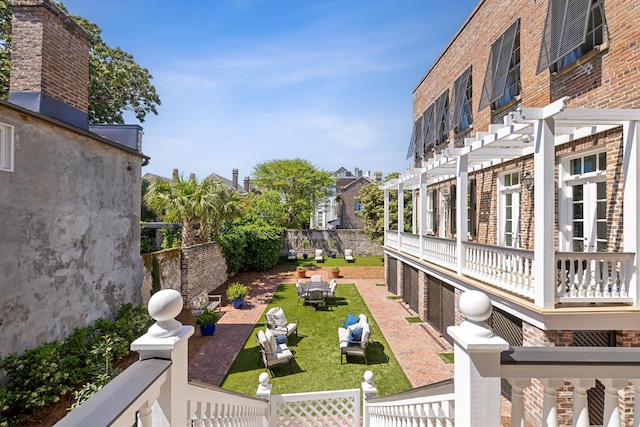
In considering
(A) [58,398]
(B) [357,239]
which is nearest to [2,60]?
(A) [58,398]

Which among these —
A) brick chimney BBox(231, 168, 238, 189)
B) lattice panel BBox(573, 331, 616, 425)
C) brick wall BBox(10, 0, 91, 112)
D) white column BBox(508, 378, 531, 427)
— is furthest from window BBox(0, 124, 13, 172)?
brick chimney BBox(231, 168, 238, 189)

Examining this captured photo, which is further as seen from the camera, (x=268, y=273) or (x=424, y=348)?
(x=268, y=273)

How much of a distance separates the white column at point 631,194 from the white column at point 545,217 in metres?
1.51

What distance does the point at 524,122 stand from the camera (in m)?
5.81

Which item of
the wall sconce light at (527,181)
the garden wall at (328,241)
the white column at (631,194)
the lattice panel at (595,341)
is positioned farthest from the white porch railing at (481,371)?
the garden wall at (328,241)

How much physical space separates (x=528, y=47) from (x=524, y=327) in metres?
7.83

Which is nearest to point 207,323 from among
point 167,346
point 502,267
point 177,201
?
point 177,201

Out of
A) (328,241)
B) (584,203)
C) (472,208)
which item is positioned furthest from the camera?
(328,241)

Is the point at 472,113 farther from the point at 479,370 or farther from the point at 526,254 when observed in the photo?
the point at 479,370

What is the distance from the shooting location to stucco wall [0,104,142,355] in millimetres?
6070

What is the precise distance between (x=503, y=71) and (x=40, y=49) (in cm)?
1307

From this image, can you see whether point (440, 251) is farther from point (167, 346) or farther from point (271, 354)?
point (167, 346)

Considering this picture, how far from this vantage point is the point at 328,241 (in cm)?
3038

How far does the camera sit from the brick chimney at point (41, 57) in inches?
285
